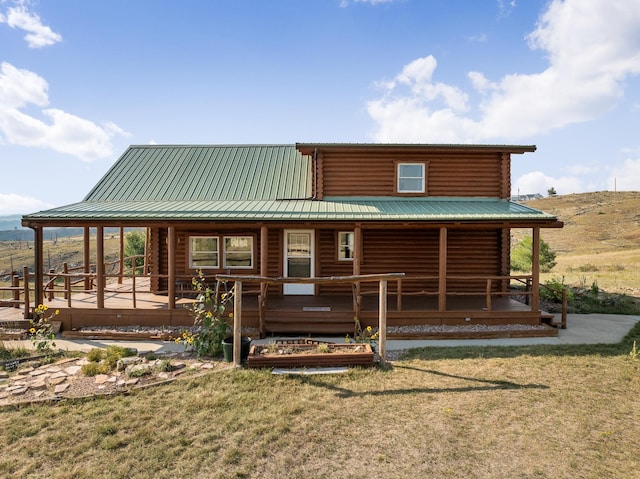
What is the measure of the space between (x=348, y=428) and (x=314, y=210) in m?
6.94

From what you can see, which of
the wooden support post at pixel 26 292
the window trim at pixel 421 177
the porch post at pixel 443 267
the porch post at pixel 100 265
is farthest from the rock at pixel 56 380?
the window trim at pixel 421 177

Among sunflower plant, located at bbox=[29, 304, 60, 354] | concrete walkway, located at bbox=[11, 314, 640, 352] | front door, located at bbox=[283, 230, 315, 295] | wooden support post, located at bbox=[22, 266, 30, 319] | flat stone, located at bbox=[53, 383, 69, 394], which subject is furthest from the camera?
front door, located at bbox=[283, 230, 315, 295]

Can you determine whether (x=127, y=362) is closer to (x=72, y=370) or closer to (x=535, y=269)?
(x=72, y=370)

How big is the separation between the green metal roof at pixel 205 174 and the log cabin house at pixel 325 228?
7 cm

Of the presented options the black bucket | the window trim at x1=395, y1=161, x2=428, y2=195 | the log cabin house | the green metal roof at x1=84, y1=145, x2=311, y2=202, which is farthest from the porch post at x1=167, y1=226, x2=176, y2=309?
the window trim at x1=395, y1=161, x2=428, y2=195

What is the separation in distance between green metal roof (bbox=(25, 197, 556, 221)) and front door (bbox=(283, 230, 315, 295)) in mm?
1177

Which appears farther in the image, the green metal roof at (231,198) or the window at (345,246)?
the window at (345,246)

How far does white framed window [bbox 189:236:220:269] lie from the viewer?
13.1 meters

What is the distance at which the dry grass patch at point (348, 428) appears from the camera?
438 centimetres

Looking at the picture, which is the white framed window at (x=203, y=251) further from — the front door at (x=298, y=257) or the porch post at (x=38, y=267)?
the porch post at (x=38, y=267)

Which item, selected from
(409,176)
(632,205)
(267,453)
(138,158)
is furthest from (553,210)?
(267,453)

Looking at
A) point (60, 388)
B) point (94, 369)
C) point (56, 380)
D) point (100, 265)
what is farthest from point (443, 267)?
point (100, 265)

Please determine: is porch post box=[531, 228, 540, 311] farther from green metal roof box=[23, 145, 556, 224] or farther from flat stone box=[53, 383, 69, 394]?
flat stone box=[53, 383, 69, 394]

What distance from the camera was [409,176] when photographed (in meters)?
13.0
